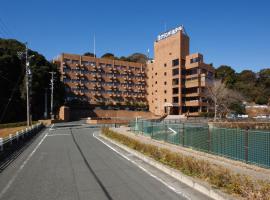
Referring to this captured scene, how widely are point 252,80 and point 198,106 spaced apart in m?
41.3

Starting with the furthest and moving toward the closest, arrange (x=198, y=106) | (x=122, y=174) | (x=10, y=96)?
1. (x=198, y=106)
2. (x=10, y=96)
3. (x=122, y=174)

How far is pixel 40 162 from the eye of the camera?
1551 cm

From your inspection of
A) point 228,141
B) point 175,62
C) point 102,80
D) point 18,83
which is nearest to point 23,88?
point 18,83

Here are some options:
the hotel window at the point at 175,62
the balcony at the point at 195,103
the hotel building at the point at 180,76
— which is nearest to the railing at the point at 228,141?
the balcony at the point at 195,103

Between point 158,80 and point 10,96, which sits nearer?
point 10,96

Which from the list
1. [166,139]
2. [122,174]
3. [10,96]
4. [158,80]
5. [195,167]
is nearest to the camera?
[195,167]

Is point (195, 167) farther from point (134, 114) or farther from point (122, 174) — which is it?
point (134, 114)

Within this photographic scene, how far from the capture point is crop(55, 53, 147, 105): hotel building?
101500 millimetres

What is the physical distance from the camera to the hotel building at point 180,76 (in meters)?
85.1

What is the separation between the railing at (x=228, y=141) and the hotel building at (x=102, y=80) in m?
81.6

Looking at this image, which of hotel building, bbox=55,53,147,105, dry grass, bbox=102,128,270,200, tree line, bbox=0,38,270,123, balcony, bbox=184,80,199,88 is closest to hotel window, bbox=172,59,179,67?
balcony, bbox=184,80,199,88

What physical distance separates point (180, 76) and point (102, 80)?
31.2 m

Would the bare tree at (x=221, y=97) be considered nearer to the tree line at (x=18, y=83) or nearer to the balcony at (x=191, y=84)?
the balcony at (x=191, y=84)

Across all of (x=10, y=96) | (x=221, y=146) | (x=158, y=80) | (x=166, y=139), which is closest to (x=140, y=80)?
(x=158, y=80)
